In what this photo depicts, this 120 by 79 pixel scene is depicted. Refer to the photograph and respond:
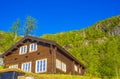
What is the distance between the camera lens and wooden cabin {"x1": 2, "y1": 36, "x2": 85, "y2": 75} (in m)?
35.7

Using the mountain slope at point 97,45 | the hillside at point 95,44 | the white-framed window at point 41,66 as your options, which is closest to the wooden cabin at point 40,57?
the white-framed window at point 41,66

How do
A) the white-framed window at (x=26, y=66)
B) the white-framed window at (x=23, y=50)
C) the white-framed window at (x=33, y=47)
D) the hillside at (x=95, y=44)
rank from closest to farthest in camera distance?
1. the white-framed window at (x=26, y=66)
2. the white-framed window at (x=33, y=47)
3. the white-framed window at (x=23, y=50)
4. the hillside at (x=95, y=44)

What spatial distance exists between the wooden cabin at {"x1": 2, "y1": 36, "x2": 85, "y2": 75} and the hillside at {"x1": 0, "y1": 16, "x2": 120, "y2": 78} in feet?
58.6

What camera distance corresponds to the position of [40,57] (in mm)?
37094

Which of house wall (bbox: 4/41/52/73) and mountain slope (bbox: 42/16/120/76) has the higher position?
mountain slope (bbox: 42/16/120/76)

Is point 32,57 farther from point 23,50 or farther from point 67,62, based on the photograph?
point 67,62

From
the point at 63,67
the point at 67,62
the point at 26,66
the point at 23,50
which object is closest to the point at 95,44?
the point at 67,62

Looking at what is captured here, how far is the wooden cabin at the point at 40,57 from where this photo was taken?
3570cm

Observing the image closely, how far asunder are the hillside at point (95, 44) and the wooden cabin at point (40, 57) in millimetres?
17856

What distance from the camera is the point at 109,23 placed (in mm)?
87312

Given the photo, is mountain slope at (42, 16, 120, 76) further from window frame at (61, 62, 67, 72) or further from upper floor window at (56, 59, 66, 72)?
upper floor window at (56, 59, 66, 72)

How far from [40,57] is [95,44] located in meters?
43.2

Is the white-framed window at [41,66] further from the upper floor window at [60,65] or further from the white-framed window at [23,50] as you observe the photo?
the white-framed window at [23,50]

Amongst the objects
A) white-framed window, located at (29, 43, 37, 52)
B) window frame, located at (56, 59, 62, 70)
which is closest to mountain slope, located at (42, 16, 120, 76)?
window frame, located at (56, 59, 62, 70)
